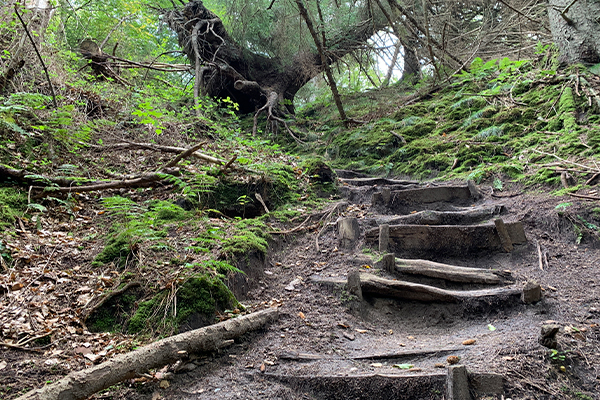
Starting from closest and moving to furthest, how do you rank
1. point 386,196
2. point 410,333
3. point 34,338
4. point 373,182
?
point 34,338
point 410,333
point 386,196
point 373,182

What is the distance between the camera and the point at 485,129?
285 inches

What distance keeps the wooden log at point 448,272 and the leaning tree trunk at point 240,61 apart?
7.41 m


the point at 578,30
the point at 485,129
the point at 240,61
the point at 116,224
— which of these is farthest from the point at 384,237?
the point at 240,61

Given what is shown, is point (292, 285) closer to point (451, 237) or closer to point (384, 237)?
point (384, 237)

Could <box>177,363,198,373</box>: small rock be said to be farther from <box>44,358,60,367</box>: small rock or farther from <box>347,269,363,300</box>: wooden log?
<box>347,269,363,300</box>: wooden log

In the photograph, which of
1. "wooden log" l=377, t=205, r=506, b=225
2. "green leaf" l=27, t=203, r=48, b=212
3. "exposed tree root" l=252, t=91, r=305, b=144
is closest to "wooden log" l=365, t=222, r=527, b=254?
"wooden log" l=377, t=205, r=506, b=225

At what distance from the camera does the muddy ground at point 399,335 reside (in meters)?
2.39

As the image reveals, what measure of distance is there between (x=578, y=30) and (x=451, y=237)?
5.48 meters

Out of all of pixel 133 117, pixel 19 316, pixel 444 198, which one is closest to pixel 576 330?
pixel 444 198

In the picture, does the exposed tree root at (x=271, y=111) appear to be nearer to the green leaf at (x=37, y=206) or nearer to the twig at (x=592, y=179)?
the green leaf at (x=37, y=206)

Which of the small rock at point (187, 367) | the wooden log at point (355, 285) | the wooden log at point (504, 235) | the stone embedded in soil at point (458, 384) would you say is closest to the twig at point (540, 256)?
the wooden log at point (504, 235)

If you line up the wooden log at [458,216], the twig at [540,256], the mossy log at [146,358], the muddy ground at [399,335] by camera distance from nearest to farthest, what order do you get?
the mossy log at [146,358], the muddy ground at [399,335], the twig at [540,256], the wooden log at [458,216]

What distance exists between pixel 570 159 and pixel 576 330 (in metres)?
3.52

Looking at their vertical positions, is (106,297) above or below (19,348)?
above
